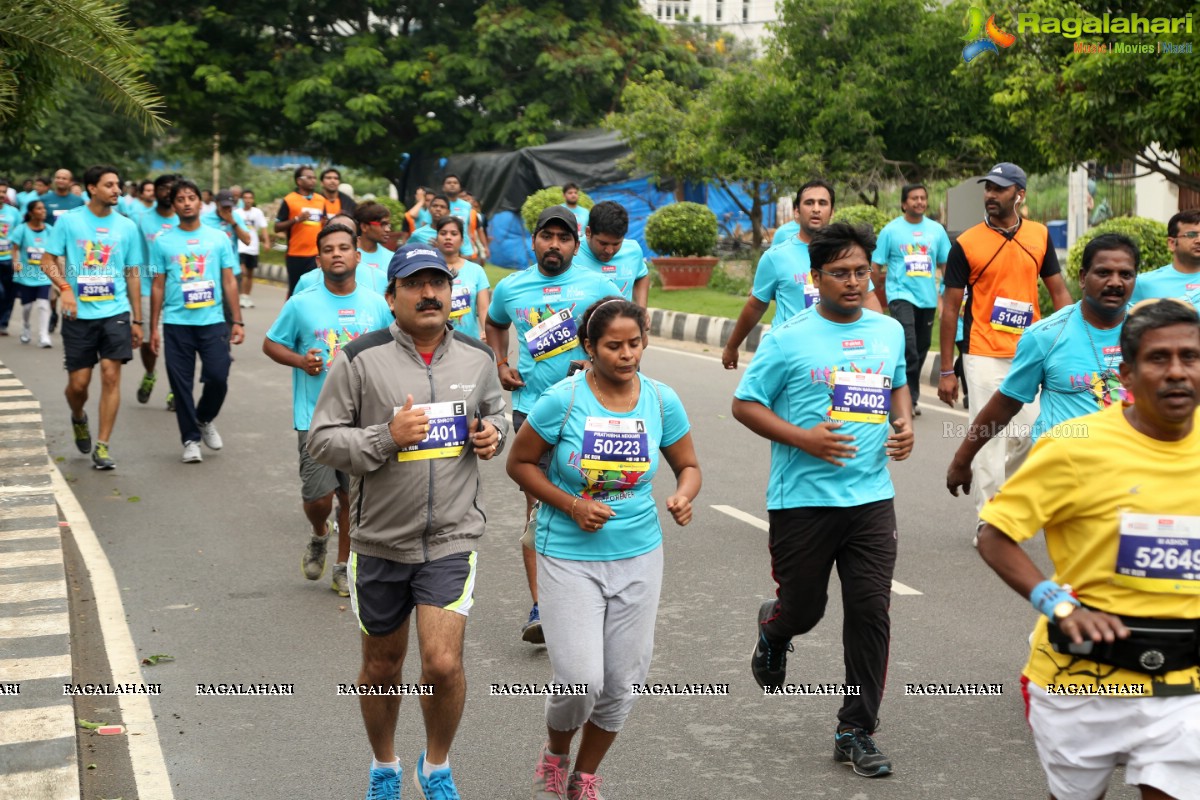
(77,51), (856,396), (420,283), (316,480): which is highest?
(77,51)

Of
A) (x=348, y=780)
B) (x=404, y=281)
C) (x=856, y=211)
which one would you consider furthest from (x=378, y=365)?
(x=856, y=211)

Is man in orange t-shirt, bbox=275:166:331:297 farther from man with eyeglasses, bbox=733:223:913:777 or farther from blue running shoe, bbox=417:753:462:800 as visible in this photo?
blue running shoe, bbox=417:753:462:800

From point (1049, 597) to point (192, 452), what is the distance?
27.1 ft

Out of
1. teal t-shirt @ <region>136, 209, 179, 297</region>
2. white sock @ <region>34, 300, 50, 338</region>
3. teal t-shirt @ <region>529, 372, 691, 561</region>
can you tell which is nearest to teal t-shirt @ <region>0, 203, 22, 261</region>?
white sock @ <region>34, 300, 50, 338</region>

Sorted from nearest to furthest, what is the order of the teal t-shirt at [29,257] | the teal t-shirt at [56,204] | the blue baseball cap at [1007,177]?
the blue baseball cap at [1007,177] < the teal t-shirt at [29,257] < the teal t-shirt at [56,204]

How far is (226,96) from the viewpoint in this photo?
33188 millimetres

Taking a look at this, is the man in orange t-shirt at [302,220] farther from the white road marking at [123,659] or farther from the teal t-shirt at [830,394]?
the teal t-shirt at [830,394]

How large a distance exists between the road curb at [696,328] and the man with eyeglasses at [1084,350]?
11.2 m

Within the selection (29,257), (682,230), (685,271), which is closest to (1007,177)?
(29,257)

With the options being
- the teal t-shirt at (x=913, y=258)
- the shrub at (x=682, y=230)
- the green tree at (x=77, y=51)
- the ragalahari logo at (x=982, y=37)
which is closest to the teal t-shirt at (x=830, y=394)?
the green tree at (x=77, y=51)

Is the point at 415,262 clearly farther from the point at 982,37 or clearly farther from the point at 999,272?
the point at 982,37

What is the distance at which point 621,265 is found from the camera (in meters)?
7.95

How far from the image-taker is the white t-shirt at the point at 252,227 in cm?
2180

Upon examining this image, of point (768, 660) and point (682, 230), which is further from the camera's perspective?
point (682, 230)
